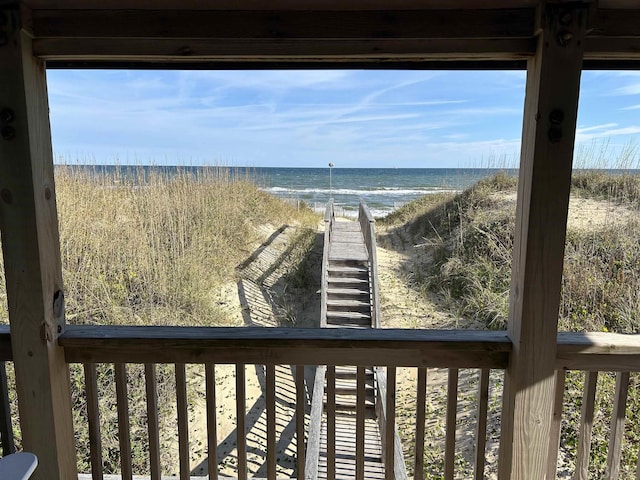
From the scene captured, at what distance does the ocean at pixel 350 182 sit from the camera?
6.14 m

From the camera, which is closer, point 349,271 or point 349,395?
point 349,395

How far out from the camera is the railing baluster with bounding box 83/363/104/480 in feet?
4.68

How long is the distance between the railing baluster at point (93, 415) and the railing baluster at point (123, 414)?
0.08 m

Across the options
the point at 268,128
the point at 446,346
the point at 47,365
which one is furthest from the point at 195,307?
the point at 268,128

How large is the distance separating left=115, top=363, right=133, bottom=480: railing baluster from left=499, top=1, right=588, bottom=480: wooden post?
139 cm

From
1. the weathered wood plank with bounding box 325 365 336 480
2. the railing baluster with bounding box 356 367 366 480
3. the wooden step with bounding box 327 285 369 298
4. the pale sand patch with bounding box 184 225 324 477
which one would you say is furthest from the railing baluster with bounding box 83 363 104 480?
the wooden step with bounding box 327 285 369 298

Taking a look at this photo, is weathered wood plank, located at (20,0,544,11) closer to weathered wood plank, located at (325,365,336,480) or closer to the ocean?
weathered wood plank, located at (325,365,336,480)

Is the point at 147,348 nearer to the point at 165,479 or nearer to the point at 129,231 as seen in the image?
the point at 165,479

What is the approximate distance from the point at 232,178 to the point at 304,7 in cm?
606

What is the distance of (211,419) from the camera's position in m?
1.45

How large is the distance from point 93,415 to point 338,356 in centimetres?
97

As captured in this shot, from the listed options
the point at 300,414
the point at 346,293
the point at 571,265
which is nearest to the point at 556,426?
the point at 300,414

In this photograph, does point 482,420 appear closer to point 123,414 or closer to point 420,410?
point 420,410

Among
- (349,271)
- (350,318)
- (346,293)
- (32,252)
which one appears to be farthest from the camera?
(349,271)
